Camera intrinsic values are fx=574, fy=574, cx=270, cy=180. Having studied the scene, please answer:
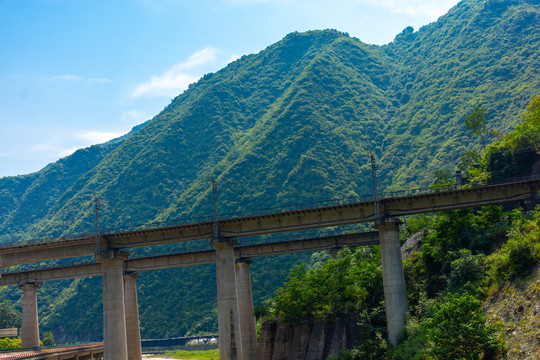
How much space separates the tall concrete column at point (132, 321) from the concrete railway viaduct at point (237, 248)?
0.14m

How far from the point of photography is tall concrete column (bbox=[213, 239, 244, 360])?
6266 cm

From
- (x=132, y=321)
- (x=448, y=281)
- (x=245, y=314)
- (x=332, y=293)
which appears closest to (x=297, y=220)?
(x=332, y=293)

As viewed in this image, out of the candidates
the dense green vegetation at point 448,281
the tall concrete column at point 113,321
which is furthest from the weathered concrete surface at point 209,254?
the tall concrete column at point 113,321

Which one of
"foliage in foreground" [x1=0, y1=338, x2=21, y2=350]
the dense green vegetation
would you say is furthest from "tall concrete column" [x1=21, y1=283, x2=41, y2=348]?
the dense green vegetation

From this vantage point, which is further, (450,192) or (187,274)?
(187,274)

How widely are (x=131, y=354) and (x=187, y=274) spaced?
80.7 metres

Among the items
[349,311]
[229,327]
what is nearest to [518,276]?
[349,311]

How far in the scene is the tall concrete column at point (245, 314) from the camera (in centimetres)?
7350

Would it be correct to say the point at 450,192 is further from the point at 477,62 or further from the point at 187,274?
the point at 477,62

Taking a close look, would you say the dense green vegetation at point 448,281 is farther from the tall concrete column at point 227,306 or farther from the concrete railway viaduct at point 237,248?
the tall concrete column at point 227,306

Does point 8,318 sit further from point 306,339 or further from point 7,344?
point 306,339

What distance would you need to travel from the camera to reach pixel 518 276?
145ft

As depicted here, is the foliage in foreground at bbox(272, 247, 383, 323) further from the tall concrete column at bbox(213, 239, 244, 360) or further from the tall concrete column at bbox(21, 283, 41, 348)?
the tall concrete column at bbox(21, 283, 41, 348)

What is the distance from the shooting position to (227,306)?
6353cm
